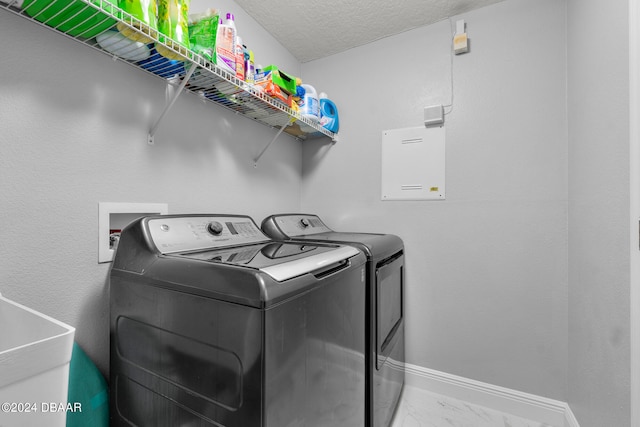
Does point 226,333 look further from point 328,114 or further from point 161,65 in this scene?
point 328,114

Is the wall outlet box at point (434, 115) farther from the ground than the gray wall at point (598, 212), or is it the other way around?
the wall outlet box at point (434, 115)

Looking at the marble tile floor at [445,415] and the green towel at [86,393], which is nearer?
the green towel at [86,393]

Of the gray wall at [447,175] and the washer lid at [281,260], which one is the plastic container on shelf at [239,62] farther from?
the washer lid at [281,260]

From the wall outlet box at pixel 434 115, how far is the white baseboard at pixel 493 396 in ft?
5.60

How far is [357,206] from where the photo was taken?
7.45 feet

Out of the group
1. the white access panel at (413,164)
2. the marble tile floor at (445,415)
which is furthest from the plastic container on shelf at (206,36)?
the marble tile floor at (445,415)

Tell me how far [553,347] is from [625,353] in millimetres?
782

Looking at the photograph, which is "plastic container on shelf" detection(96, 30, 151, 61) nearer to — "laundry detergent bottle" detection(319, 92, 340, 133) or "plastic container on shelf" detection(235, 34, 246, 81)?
"plastic container on shelf" detection(235, 34, 246, 81)

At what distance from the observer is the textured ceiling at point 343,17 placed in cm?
182

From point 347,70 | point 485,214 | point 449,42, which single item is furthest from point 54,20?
point 485,214

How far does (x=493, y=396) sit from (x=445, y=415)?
34 cm

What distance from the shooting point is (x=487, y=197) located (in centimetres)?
184

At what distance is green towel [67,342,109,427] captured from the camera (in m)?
0.98

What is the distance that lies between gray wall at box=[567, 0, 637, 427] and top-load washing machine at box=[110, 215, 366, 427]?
38.0 inches
